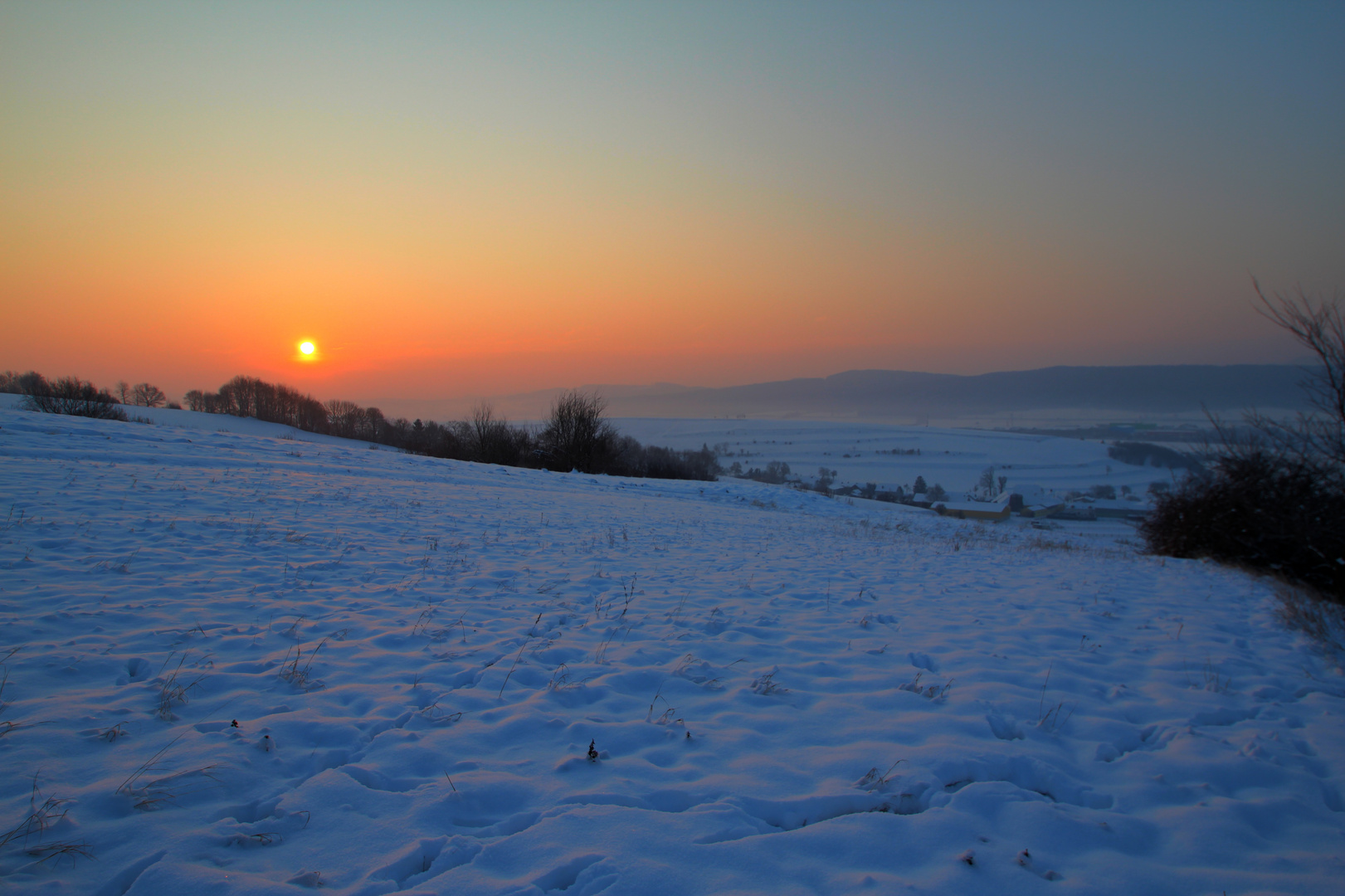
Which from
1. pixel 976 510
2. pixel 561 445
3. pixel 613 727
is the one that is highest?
pixel 561 445

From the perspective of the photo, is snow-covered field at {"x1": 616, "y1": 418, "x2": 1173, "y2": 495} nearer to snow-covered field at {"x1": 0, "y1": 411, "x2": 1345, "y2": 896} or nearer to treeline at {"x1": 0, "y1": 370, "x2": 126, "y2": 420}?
snow-covered field at {"x1": 0, "y1": 411, "x2": 1345, "y2": 896}

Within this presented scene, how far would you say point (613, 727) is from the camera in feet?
13.1

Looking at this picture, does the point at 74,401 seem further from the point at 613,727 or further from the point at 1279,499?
Answer: the point at 1279,499

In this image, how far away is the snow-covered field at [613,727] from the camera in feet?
8.93

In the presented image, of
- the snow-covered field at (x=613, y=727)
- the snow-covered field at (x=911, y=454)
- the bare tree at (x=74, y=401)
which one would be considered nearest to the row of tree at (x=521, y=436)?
the bare tree at (x=74, y=401)

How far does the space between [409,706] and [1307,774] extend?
627 centimetres

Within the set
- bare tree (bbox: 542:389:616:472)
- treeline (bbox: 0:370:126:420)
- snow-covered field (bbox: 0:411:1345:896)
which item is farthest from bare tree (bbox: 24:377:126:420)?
snow-covered field (bbox: 0:411:1345:896)

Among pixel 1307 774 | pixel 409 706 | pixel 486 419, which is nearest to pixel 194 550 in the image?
pixel 409 706

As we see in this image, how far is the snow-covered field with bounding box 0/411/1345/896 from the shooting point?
8.93ft

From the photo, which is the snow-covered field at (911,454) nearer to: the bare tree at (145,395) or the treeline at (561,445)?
the treeline at (561,445)

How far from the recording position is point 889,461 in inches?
3831

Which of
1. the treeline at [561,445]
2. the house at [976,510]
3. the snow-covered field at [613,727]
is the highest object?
the treeline at [561,445]

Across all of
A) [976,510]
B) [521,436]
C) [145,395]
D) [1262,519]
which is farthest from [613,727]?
[145,395]

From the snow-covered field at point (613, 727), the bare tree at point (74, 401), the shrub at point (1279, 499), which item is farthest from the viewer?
the bare tree at point (74, 401)
